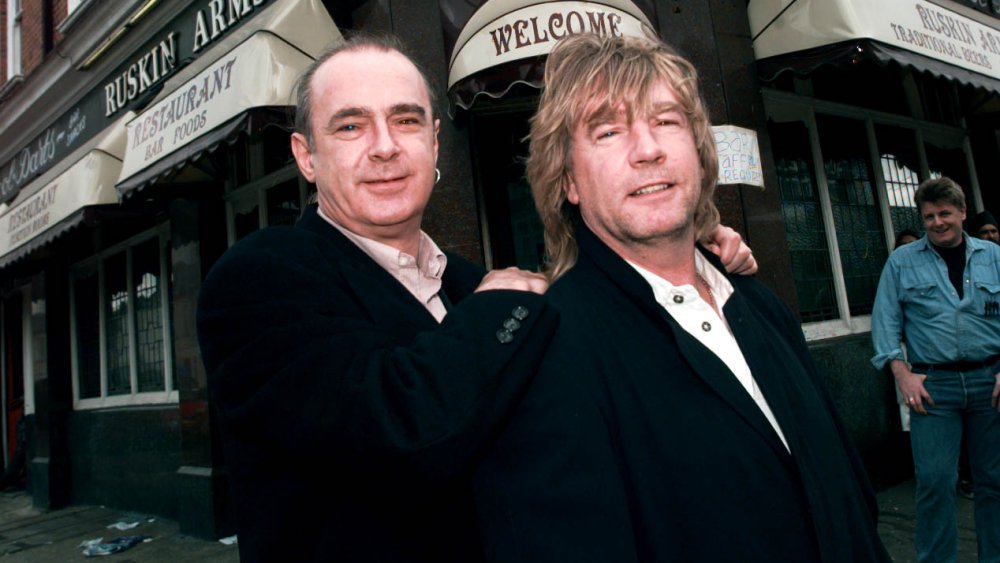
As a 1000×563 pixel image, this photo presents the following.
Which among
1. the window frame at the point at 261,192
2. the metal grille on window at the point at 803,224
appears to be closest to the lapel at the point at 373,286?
the window frame at the point at 261,192

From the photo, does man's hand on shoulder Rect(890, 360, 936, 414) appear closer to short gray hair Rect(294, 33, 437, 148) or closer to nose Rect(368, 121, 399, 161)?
short gray hair Rect(294, 33, 437, 148)

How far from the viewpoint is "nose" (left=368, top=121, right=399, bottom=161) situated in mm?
1575

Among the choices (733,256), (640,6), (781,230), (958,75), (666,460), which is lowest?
(666,460)

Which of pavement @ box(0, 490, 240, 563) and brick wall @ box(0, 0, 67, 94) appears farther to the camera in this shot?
brick wall @ box(0, 0, 67, 94)

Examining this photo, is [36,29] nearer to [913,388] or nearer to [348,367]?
[348,367]

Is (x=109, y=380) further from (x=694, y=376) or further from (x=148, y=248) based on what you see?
(x=694, y=376)

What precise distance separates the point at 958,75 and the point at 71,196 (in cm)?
770

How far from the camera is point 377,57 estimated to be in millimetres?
1646

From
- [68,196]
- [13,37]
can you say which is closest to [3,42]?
[13,37]

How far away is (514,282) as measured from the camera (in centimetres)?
133

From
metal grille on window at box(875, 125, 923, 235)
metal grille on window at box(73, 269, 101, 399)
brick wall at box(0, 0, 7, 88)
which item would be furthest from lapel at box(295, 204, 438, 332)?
brick wall at box(0, 0, 7, 88)

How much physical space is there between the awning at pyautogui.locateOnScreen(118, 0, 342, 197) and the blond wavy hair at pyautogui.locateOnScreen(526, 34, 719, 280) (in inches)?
110

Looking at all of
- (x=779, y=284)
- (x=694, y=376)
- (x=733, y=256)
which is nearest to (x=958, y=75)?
(x=779, y=284)

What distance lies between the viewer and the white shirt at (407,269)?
159cm
